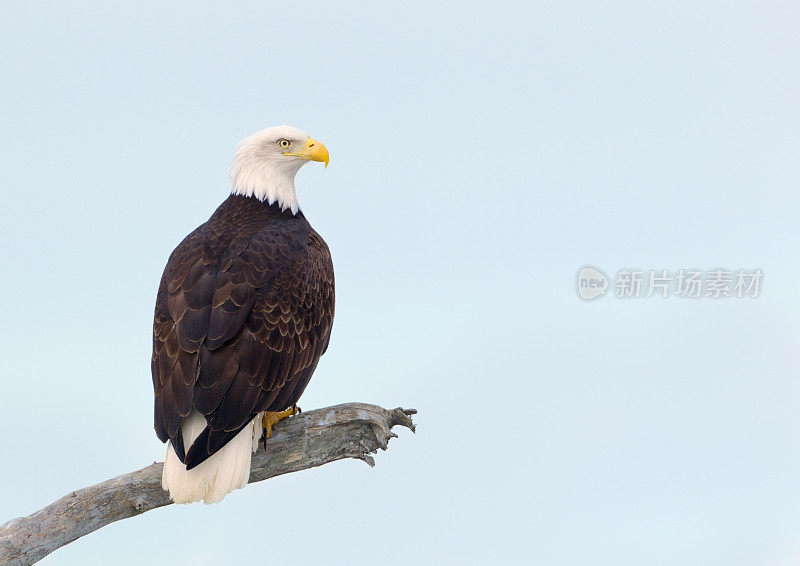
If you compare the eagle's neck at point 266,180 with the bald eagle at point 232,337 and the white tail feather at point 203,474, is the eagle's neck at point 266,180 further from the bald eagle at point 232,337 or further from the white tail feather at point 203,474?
the white tail feather at point 203,474

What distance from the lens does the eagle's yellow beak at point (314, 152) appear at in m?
9.00

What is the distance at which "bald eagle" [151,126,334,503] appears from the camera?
723cm

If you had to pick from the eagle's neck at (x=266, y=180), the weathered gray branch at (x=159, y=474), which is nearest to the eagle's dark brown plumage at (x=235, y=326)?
the eagle's neck at (x=266, y=180)

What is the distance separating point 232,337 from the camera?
743 centimetres

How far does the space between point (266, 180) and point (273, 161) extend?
203 mm

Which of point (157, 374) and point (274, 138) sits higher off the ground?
point (274, 138)

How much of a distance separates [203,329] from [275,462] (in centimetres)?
161

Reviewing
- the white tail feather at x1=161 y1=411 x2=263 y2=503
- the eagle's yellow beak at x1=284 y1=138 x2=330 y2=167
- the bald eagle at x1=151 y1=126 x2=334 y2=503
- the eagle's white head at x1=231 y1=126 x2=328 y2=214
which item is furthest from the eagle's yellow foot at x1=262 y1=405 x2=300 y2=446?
the eagle's yellow beak at x1=284 y1=138 x2=330 y2=167

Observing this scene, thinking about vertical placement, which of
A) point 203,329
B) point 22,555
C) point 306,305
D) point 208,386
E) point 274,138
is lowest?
point 22,555

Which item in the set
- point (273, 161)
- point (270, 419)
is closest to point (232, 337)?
point (270, 419)

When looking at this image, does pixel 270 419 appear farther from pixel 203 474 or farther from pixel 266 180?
pixel 266 180

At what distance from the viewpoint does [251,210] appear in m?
8.82

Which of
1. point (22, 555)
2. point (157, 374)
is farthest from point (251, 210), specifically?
point (22, 555)

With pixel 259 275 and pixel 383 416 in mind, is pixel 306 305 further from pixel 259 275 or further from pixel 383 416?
pixel 383 416
